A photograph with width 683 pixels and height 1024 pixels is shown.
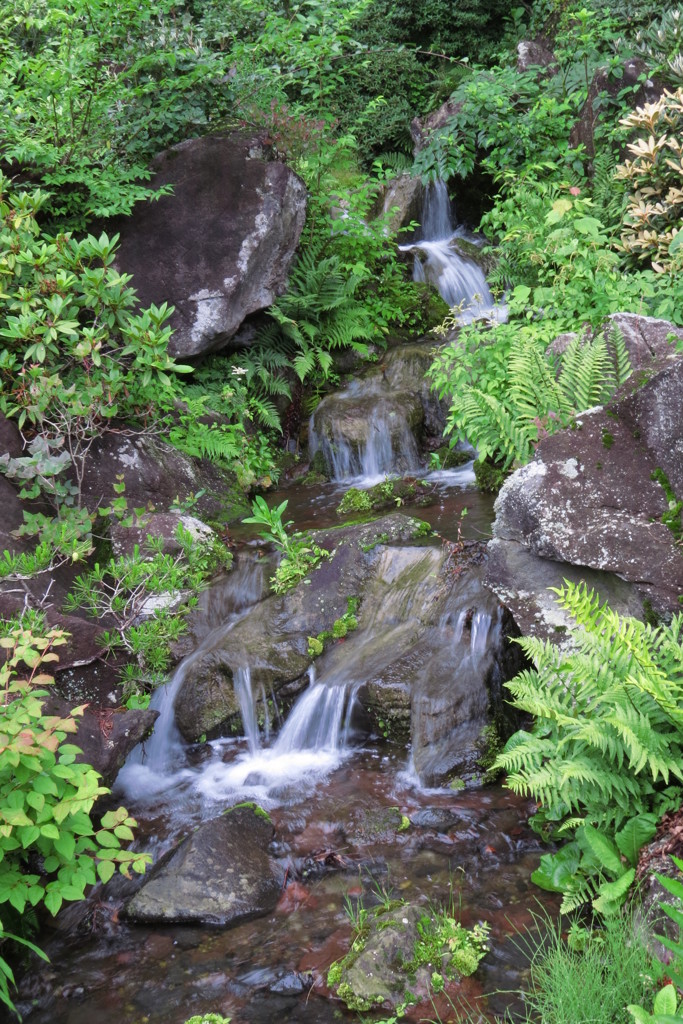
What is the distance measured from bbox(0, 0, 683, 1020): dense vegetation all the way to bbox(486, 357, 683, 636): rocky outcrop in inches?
14.1

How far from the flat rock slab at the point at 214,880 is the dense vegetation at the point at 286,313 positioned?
0.38m

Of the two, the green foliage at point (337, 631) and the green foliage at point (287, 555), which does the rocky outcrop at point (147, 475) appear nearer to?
the green foliage at point (287, 555)

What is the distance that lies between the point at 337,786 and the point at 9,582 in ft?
8.75

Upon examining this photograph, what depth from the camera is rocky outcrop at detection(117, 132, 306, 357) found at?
8.71 m

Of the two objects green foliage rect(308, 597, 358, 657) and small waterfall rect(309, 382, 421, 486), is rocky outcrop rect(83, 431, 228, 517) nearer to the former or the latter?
small waterfall rect(309, 382, 421, 486)

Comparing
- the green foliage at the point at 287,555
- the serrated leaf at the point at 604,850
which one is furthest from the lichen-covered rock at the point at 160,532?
the serrated leaf at the point at 604,850

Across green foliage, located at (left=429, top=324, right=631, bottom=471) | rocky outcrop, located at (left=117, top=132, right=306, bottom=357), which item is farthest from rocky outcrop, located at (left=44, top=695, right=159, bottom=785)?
rocky outcrop, located at (left=117, top=132, right=306, bottom=357)

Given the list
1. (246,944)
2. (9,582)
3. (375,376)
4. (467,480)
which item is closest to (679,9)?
(375,376)

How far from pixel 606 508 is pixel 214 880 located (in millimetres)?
3082

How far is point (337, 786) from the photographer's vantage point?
5.08m

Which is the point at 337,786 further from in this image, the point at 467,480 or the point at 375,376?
the point at 375,376

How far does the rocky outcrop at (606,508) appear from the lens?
4422mm

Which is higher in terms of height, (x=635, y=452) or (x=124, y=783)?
(x=635, y=452)

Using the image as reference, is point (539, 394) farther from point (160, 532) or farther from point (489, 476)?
point (160, 532)
